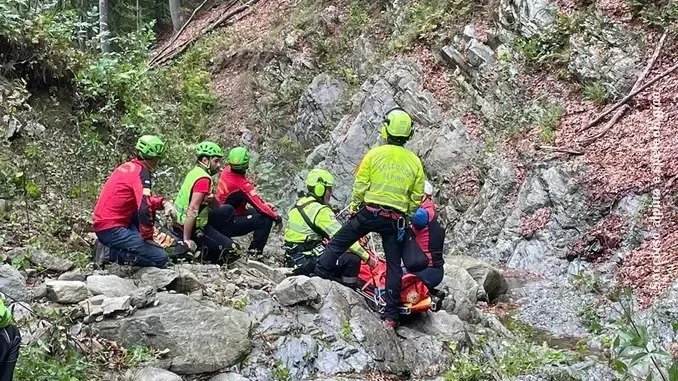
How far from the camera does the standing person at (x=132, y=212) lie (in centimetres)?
672

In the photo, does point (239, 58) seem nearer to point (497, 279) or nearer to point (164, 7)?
point (164, 7)

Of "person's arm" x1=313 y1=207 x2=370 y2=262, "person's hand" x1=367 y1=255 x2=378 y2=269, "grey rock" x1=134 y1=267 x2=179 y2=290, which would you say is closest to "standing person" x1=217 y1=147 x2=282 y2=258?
"person's arm" x1=313 y1=207 x2=370 y2=262

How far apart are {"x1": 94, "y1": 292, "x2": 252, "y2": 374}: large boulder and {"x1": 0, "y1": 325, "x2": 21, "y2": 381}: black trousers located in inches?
51.1

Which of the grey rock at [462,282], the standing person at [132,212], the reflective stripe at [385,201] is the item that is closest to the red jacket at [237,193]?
the standing person at [132,212]

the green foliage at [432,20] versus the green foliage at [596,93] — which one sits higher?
the green foliage at [432,20]

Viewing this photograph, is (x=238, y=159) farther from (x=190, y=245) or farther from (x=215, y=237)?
(x=190, y=245)

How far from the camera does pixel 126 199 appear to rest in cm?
679

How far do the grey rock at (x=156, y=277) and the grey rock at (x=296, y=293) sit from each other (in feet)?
3.31

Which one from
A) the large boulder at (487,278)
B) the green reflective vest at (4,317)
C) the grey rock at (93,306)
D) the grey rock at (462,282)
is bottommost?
the large boulder at (487,278)

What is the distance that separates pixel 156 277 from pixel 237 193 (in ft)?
8.06

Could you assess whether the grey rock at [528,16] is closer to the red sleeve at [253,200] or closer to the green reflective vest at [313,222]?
the red sleeve at [253,200]

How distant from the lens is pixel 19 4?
11.2 metres

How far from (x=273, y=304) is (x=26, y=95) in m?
6.19

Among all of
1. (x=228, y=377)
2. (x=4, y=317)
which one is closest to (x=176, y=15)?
(x=228, y=377)
